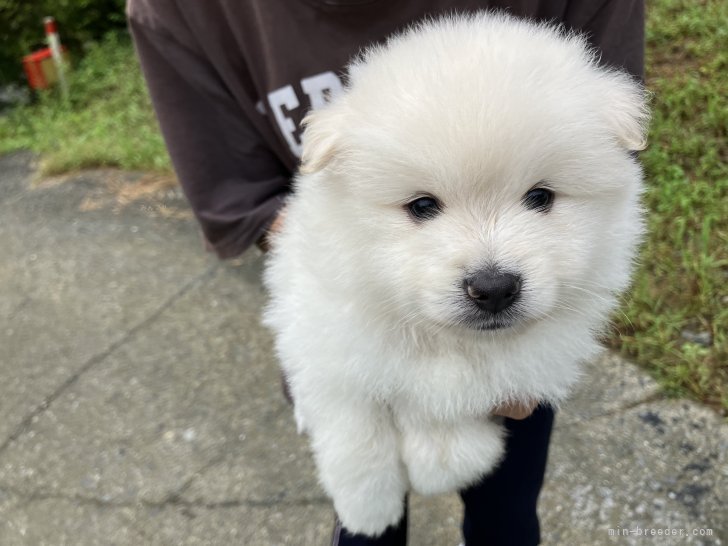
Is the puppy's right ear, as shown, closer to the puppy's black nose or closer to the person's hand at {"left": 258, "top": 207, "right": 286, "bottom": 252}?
the puppy's black nose

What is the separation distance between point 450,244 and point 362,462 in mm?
545

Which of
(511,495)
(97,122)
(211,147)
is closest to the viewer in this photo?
(511,495)

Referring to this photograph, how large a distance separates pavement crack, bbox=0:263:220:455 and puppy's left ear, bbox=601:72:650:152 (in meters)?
3.18

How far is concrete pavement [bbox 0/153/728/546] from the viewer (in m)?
2.66

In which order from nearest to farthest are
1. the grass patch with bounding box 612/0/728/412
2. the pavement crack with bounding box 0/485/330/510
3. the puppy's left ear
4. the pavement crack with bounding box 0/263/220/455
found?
the puppy's left ear < the pavement crack with bounding box 0/485/330/510 < the grass patch with bounding box 612/0/728/412 < the pavement crack with bounding box 0/263/220/455

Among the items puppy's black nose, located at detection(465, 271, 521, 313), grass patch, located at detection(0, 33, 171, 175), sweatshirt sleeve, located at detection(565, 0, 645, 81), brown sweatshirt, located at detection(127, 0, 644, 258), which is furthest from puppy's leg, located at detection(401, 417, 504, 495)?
grass patch, located at detection(0, 33, 171, 175)

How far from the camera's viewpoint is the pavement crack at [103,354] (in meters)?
3.38

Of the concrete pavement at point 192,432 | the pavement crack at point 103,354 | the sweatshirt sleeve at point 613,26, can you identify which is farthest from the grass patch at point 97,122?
the sweatshirt sleeve at point 613,26

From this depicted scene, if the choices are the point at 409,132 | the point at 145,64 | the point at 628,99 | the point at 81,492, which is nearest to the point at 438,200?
the point at 409,132

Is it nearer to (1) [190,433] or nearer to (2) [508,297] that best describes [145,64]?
(2) [508,297]

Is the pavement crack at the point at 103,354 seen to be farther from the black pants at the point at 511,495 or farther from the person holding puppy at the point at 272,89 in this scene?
the black pants at the point at 511,495

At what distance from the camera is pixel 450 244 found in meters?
1.28

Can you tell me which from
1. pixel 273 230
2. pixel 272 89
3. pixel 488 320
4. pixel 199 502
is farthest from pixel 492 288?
pixel 199 502

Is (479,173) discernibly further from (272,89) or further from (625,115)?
(272,89)
